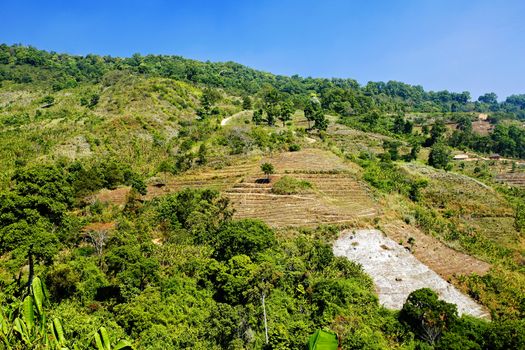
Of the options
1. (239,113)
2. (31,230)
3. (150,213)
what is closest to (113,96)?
(239,113)

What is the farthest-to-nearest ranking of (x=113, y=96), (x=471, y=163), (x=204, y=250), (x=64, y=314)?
(x=113, y=96) < (x=471, y=163) < (x=204, y=250) < (x=64, y=314)

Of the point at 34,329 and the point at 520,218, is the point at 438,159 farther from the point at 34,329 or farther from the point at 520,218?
the point at 34,329

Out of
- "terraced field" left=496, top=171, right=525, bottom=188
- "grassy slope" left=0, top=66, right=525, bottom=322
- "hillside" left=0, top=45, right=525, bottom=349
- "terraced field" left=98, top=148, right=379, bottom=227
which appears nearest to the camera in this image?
"hillside" left=0, top=45, right=525, bottom=349

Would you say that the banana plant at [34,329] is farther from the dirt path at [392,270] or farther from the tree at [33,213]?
the dirt path at [392,270]

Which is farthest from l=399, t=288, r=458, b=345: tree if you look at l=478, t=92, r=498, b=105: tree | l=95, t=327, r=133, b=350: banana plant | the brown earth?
l=478, t=92, r=498, b=105: tree

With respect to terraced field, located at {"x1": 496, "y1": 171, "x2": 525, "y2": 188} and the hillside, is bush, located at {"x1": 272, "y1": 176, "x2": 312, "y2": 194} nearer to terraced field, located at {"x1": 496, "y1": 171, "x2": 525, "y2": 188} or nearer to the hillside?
the hillside

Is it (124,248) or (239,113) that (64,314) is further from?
(239,113)
